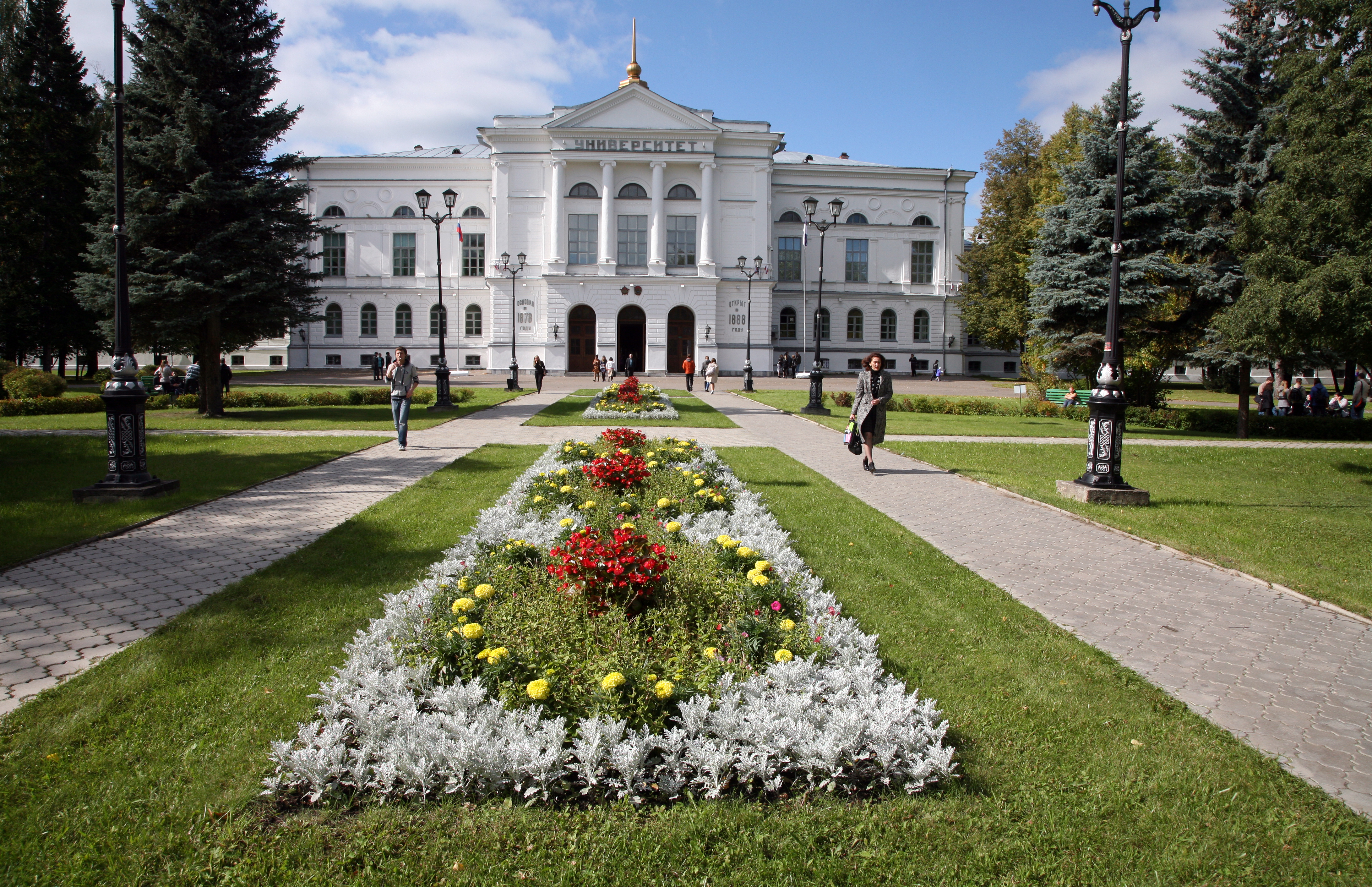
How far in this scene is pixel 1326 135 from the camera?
39.3ft

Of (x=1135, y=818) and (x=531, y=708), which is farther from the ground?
(x=531, y=708)

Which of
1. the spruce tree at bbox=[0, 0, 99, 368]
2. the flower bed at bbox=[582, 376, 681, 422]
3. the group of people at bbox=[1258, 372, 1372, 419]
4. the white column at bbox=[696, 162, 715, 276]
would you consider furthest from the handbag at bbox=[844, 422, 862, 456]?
the white column at bbox=[696, 162, 715, 276]

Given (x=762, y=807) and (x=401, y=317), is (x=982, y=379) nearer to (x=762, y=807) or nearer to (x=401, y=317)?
(x=401, y=317)

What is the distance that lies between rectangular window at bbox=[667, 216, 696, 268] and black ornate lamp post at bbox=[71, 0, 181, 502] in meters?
44.0

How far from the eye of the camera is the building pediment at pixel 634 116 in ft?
165

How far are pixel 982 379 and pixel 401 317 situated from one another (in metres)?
43.8

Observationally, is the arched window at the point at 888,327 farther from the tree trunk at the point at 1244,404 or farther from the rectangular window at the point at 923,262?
the tree trunk at the point at 1244,404

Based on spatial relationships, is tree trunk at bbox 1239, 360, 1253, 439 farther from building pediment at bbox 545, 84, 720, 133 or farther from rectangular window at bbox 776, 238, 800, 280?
rectangular window at bbox 776, 238, 800, 280

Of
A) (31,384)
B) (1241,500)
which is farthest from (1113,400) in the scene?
(31,384)

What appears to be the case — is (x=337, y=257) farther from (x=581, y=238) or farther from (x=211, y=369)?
(x=211, y=369)

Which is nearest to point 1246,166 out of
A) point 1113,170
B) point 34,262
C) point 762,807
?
point 1113,170

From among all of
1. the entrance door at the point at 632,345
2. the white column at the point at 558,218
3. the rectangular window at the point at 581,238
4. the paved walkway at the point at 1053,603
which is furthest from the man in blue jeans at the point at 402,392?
the rectangular window at the point at 581,238

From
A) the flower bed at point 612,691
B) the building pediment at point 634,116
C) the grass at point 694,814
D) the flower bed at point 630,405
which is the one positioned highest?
the building pediment at point 634,116

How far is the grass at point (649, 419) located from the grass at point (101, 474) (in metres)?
5.71
